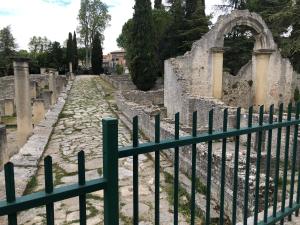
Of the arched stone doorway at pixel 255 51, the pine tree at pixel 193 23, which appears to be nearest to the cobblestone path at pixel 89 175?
the arched stone doorway at pixel 255 51

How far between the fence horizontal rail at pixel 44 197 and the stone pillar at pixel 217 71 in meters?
16.4

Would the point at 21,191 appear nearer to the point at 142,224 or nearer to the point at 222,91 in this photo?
the point at 142,224

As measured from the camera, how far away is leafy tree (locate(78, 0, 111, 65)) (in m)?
54.4

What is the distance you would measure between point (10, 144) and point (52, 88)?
7347 millimetres

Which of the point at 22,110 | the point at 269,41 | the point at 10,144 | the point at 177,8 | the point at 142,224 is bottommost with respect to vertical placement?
the point at 10,144

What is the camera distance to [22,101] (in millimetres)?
9398

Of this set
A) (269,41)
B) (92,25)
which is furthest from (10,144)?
(92,25)

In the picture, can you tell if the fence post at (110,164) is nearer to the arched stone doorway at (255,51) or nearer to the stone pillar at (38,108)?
the stone pillar at (38,108)

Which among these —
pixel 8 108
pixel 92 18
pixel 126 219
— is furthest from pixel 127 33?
pixel 126 219

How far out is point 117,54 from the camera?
94438 millimetres

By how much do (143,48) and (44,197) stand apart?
2482 cm

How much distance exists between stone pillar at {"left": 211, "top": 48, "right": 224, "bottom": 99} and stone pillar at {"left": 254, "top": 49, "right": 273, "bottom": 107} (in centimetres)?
272

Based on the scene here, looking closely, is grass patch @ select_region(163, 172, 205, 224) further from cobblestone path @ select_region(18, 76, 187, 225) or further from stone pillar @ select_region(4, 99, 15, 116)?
stone pillar @ select_region(4, 99, 15, 116)

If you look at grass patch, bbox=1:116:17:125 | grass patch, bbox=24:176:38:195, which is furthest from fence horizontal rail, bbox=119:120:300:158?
grass patch, bbox=1:116:17:125
